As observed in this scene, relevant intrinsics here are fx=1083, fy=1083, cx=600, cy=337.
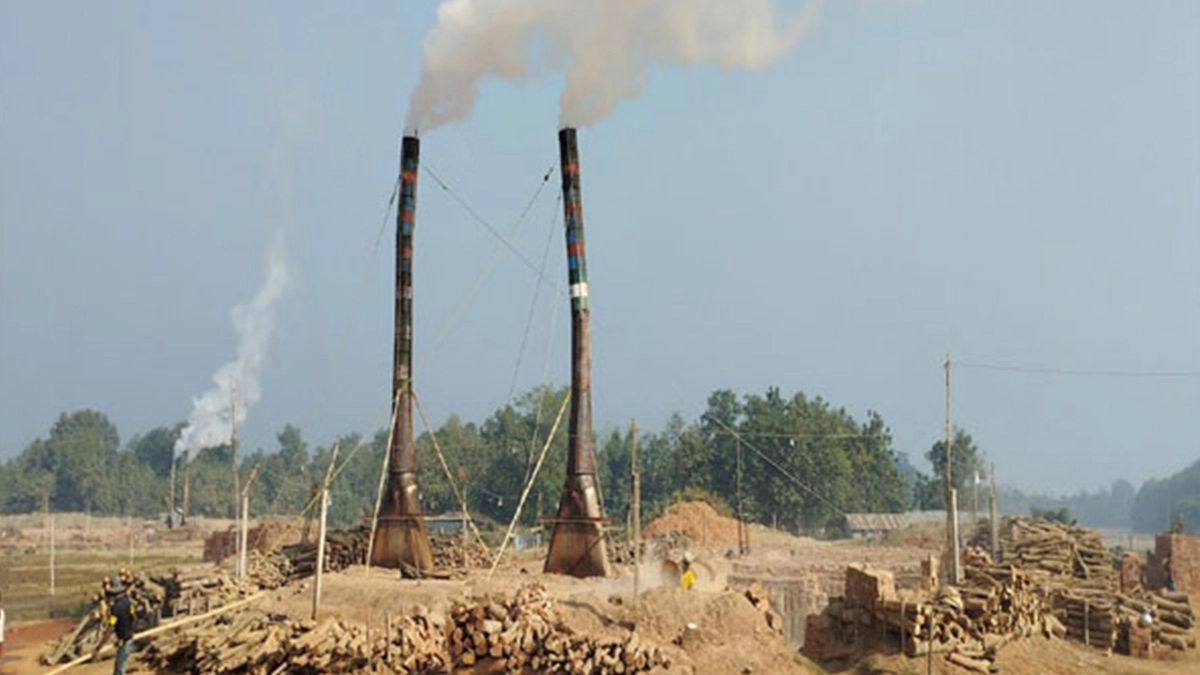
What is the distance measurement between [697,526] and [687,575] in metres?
31.0

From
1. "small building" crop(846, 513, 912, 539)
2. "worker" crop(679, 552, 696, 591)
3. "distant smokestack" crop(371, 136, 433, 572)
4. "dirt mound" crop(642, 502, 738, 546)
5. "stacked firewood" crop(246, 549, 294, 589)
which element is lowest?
"small building" crop(846, 513, 912, 539)

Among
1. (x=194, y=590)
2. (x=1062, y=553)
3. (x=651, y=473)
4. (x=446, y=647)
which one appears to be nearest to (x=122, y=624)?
(x=446, y=647)

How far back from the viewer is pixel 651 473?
104 m

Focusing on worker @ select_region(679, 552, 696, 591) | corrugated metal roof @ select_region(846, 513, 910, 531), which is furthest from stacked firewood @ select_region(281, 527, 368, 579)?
corrugated metal roof @ select_region(846, 513, 910, 531)

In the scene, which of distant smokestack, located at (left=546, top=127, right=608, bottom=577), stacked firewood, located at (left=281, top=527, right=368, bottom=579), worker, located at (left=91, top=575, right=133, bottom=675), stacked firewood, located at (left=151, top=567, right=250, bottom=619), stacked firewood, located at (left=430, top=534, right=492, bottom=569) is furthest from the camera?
stacked firewood, located at (left=430, top=534, right=492, bottom=569)

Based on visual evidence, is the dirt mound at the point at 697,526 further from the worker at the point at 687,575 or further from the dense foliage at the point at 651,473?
the worker at the point at 687,575

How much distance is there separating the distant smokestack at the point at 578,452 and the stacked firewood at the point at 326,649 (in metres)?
7.62

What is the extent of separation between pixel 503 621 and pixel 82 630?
11.6 meters

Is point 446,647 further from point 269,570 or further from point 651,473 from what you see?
point 651,473

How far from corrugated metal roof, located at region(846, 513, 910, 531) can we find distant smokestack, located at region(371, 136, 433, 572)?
51484mm

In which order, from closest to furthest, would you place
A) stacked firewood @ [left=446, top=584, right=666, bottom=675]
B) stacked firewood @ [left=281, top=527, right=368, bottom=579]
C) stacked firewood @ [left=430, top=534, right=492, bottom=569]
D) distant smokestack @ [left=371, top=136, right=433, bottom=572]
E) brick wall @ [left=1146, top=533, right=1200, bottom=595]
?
1. stacked firewood @ [left=446, top=584, right=666, bottom=675]
2. distant smokestack @ [left=371, top=136, right=433, bottom=572]
3. stacked firewood @ [left=281, top=527, right=368, bottom=579]
4. stacked firewood @ [left=430, top=534, right=492, bottom=569]
5. brick wall @ [left=1146, top=533, right=1200, bottom=595]

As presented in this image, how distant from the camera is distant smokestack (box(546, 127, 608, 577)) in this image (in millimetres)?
28375

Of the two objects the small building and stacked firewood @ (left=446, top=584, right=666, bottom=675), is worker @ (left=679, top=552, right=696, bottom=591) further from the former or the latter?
the small building

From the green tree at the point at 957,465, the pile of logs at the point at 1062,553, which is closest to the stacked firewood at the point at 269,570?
the pile of logs at the point at 1062,553
